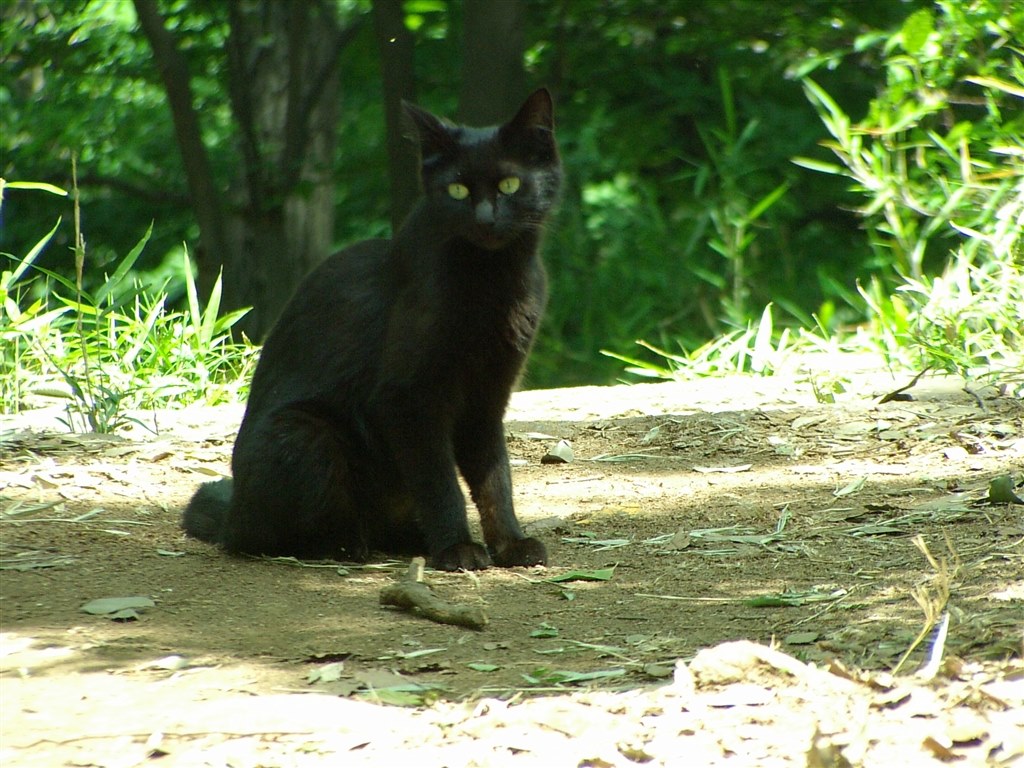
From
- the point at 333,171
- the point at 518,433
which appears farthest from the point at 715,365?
the point at 333,171

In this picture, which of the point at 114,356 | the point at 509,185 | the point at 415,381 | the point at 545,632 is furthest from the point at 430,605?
the point at 114,356

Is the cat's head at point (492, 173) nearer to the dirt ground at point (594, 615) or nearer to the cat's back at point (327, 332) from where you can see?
the cat's back at point (327, 332)


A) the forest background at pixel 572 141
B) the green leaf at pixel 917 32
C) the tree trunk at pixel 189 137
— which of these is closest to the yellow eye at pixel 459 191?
the forest background at pixel 572 141

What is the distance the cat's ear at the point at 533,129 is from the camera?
344 cm

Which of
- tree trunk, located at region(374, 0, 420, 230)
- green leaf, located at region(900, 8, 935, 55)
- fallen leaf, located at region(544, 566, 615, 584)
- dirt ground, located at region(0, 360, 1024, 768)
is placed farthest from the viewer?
tree trunk, located at region(374, 0, 420, 230)

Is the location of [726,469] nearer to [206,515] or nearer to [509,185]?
[509,185]

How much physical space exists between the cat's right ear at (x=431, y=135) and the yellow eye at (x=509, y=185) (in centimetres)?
A: 19

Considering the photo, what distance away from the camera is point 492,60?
664 cm

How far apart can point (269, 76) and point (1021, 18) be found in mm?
4936

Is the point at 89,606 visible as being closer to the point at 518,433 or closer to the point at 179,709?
the point at 179,709

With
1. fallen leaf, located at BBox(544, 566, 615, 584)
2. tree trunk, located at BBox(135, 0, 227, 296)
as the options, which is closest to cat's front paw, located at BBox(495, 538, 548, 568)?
fallen leaf, located at BBox(544, 566, 615, 584)

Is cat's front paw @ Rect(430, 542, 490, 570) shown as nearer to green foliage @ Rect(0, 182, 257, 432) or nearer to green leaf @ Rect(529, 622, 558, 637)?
green leaf @ Rect(529, 622, 558, 637)

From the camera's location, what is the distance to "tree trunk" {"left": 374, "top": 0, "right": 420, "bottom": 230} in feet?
22.6

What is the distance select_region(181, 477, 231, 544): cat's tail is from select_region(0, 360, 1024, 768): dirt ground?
1.9 inches
